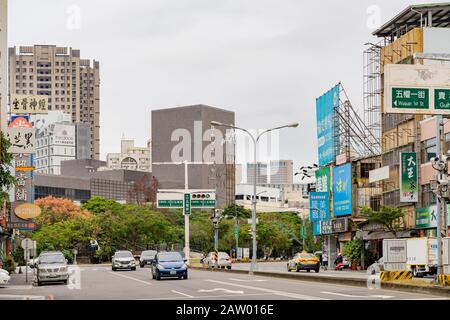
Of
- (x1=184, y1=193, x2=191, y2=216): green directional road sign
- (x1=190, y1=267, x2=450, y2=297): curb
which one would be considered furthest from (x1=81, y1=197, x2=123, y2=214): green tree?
(x1=190, y1=267, x2=450, y2=297): curb

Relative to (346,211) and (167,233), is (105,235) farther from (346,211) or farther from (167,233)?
(346,211)

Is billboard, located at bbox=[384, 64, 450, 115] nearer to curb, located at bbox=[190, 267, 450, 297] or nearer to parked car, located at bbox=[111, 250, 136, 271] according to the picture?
curb, located at bbox=[190, 267, 450, 297]

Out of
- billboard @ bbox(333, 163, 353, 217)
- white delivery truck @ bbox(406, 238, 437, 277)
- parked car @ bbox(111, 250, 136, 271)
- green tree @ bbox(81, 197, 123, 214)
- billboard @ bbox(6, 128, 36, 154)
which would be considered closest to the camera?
white delivery truck @ bbox(406, 238, 437, 277)

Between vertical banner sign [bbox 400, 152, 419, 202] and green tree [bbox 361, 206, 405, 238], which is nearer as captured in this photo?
vertical banner sign [bbox 400, 152, 419, 202]

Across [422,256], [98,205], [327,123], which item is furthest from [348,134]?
[98,205]

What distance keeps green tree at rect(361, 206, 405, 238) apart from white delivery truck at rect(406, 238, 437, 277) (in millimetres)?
12425

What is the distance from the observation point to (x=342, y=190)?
81188 millimetres

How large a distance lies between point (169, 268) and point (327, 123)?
47.4 meters

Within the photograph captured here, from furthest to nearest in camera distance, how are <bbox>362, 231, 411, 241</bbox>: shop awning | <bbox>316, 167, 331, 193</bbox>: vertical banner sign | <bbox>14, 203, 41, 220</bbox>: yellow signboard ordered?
<bbox>316, 167, 331, 193</bbox>: vertical banner sign
<bbox>362, 231, 411, 241</bbox>: shop awning
<bbox>14, 203, 41, 220</bbox>: yellow signboard

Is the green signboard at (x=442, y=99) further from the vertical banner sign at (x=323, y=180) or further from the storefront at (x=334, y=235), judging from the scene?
the vertical banner sign at (x=323, y=180)

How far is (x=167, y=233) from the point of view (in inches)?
4473

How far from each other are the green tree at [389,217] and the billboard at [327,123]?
62.9 ft

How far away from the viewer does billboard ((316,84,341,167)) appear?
86062mm
